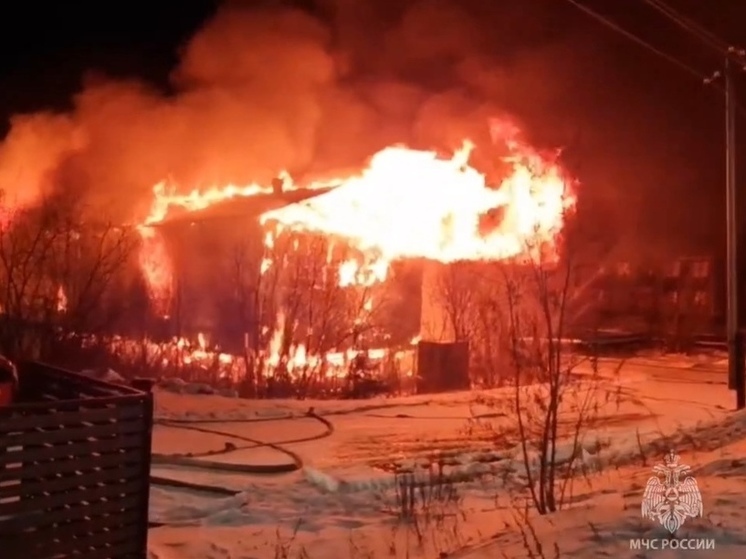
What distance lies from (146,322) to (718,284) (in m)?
15.2

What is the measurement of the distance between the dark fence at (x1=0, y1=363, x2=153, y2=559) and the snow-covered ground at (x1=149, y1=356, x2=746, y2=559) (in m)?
0.87

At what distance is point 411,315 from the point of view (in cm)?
1986

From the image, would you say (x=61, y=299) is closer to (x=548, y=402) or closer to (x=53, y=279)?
(x=53, y=279)

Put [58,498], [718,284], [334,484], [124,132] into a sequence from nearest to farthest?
[58,498]
[334,484]
[718,284]
[124,132]

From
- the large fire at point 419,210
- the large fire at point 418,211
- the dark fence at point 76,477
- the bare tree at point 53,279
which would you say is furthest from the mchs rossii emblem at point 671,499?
the large fire at point 419,210

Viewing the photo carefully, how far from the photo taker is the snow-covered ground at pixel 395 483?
621 centimetres

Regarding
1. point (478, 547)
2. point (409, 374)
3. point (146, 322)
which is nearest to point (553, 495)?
point (478, 547)

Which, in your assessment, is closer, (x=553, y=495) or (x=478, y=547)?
(x=478, y=547)

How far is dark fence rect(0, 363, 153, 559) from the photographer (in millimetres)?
4922

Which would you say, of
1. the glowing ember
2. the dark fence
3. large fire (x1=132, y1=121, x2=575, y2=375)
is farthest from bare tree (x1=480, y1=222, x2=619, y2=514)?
the glowing ember

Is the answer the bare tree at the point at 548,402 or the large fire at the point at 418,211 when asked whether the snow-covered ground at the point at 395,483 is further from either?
the large fire at the point at 418,211

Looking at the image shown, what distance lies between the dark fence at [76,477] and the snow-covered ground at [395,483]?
866 millimetres

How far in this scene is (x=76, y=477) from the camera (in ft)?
17.0

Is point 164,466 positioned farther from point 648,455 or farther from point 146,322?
point 146,322
